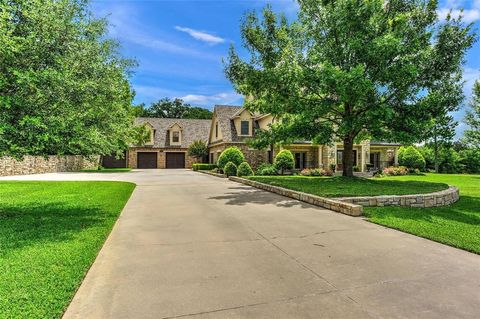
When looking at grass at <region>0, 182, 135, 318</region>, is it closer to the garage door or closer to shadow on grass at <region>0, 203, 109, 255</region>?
shadow on grass at <region>0, 203, 109, 255</region>

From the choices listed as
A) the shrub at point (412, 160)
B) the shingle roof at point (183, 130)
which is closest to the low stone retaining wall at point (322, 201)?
the shrub at point (412, 160)

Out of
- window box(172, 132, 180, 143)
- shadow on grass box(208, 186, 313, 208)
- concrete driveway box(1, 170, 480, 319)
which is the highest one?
window box(172, 132, 180, 143)

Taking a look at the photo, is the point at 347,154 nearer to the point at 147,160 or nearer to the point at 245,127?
the point at 245,127

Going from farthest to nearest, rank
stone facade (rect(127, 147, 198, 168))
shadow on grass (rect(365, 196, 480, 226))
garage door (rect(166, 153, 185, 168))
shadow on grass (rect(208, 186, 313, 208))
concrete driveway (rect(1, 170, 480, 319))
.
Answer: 1. garage door (rect(166, 153, 185, 168))
2. stone facade (rect(127, 147, 198, 168))
3. shadow on grass (rect(208, 186, 313, 208))
4. shadow on grass (rect(365, 196, 480, 226))
5. concrete driveway (rect(1, 170, 480, 319))

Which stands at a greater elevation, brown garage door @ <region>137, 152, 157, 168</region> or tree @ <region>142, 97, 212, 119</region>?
tree @ <region>142, 97, 212, 119</region>

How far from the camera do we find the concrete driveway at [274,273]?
3.39m

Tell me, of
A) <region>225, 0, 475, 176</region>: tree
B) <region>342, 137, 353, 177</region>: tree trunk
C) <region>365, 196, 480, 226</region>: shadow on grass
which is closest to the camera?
<region>365, 196, 480, 226</region>: shadow on grass

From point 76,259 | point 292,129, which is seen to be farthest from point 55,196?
point 292,129

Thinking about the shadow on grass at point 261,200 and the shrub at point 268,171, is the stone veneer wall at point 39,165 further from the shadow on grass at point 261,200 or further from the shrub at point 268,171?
the shrub at point 268,171

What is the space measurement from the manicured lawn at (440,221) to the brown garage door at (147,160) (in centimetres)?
3344

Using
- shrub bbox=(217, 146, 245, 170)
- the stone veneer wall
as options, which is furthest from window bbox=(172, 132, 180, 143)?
shrub bbox=(217, 146, 245, 170)

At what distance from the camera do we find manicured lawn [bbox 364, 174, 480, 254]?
6336 millimetres

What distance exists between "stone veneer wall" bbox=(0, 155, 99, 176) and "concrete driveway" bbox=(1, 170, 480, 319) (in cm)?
1343

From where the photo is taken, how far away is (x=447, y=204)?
36.6 ft
